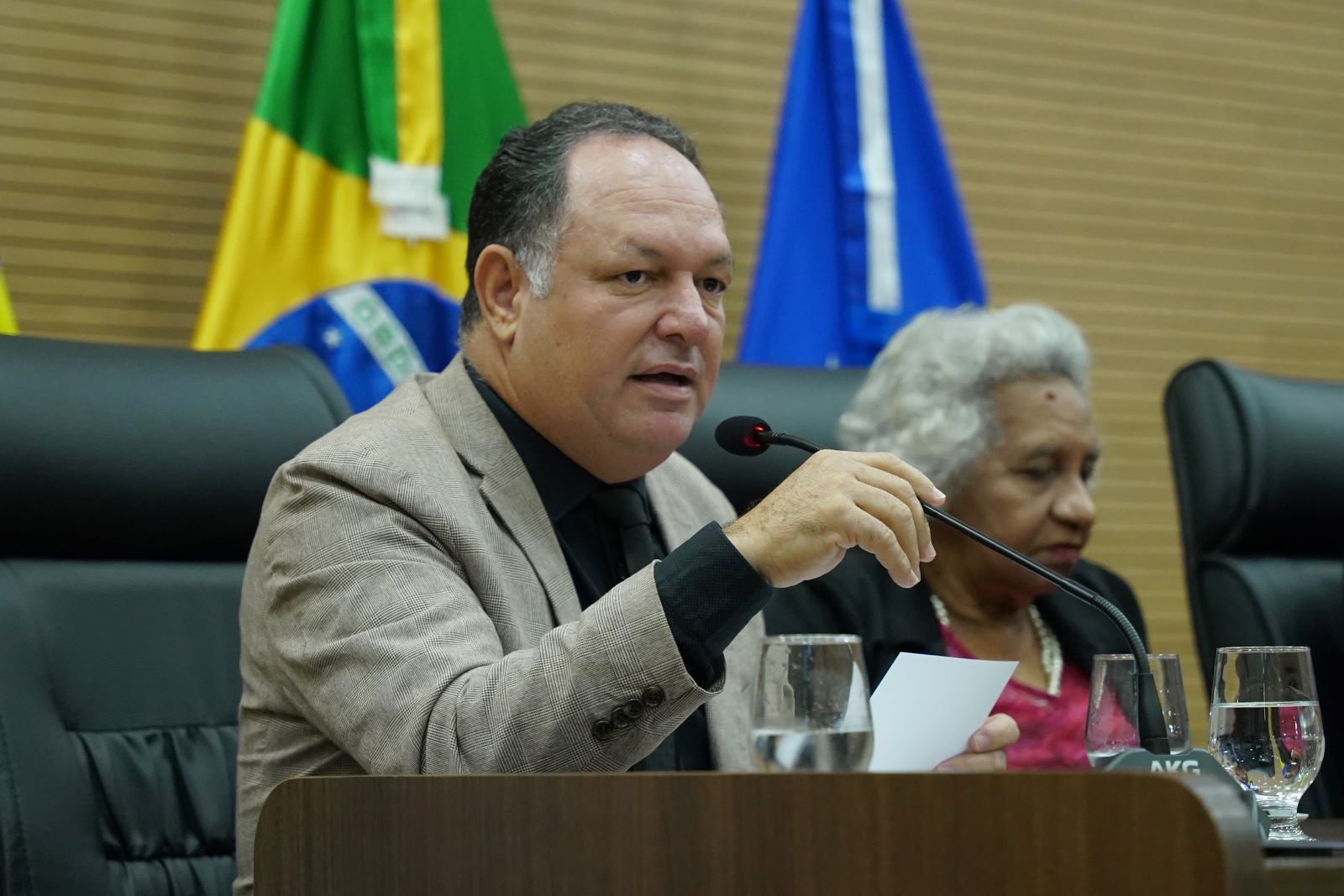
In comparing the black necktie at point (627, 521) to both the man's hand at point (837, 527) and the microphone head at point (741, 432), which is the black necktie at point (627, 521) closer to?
the microphone head at point (741, 432)

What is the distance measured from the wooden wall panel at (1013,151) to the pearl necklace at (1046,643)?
1066mm

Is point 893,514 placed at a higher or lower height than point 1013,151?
lower

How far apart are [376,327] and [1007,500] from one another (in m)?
1.07

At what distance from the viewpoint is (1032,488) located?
248 cm

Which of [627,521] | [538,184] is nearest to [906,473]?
[627,521]

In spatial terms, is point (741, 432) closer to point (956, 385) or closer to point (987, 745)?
point (987, 745)

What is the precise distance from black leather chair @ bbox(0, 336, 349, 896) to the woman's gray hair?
935 millimetres

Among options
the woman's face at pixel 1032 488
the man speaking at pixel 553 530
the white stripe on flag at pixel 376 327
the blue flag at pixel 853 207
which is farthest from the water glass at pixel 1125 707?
the blue flag at pixel 853 207

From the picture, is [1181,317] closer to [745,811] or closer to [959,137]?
[959,137]

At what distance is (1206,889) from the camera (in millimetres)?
882

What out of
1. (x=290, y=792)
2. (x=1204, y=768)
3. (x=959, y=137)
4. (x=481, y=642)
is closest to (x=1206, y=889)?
(x=1204, y=768)

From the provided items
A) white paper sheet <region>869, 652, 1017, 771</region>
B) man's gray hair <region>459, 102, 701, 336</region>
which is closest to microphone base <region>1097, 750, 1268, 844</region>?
white paper sheet <region>869, 652, 1017, 771</region>

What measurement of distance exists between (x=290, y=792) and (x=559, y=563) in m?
0.55

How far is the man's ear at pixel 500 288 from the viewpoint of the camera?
1879mm
